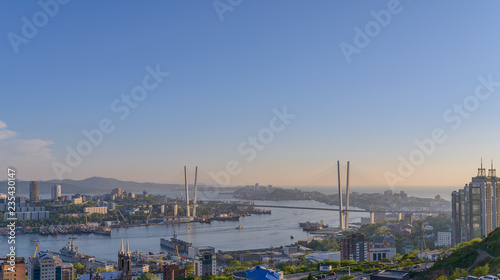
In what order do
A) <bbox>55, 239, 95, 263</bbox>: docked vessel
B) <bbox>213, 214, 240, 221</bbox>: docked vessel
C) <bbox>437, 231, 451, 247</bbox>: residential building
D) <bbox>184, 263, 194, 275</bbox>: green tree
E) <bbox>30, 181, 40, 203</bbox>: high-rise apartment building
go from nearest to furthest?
1. <bbox>184, 263, 194, 275</bbox>: green tree
2. <bbox>55, 239, 95, 263</bbox>: docked vessel
3. <bbox>437, 231, 451, 247</bbox>: residential building
4. <bbox>213, 214, 240, 221</bbox>: docked vessel
5. <bbox>30, 181, 40, 203</bbox>: high-rise apartment building

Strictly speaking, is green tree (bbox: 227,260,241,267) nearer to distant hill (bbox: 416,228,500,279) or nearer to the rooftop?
the rooftop

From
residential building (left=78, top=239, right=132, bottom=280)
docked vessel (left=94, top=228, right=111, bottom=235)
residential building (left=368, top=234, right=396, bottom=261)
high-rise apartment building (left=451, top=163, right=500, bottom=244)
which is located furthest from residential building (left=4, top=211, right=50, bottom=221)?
high-rise apartment building (left=451, top=163, right=500, bottom=244)

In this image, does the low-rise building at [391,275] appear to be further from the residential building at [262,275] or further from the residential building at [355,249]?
the residential building at [355,249]

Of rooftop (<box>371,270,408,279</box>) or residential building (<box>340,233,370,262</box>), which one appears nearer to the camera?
rooftop (<box>371,270,408,279</box>)

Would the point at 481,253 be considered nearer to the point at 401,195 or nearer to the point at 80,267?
the point at 80,267

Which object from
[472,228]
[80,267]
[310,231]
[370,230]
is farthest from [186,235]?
[472,228]

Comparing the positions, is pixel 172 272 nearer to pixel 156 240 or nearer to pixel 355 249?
pixel 355 249

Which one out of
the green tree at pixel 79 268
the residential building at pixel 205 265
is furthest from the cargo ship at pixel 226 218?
the residential building at pixel 205 265
